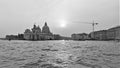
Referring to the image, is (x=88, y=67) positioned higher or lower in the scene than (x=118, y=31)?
lower

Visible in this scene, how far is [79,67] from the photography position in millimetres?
7883

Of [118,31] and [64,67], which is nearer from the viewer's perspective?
[64,67]

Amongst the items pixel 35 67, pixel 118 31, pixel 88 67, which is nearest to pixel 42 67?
pixel 35 67

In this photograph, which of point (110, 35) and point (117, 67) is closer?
point (117, 67)

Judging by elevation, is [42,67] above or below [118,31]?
below

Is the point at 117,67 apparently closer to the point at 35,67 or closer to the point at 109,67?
the point at 109,67

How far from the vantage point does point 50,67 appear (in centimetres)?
778

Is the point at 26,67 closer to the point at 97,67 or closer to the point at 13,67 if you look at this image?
the point at 13,67

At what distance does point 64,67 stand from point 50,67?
1.01 meters

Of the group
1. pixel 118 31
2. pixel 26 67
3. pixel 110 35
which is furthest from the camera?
pixel 110 35

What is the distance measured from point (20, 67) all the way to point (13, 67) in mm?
497

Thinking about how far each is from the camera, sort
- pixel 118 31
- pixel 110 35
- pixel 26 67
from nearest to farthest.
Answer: pixel 26 67 → pixel 118 31 → pixel 110 35

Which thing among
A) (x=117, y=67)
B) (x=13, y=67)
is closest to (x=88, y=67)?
(x=117, y=67)

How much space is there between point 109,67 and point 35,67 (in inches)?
210
